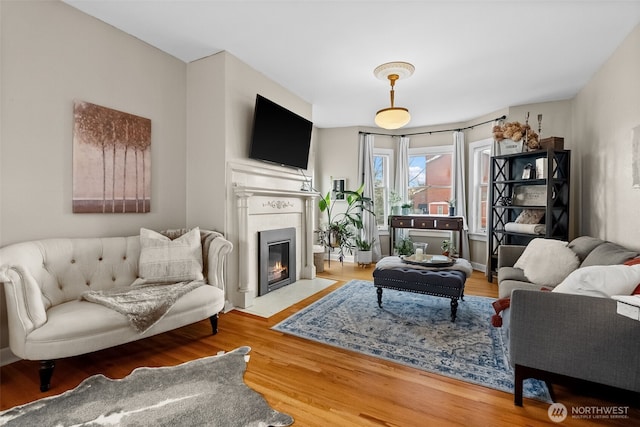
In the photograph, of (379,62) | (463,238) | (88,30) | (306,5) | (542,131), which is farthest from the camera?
(463,238)

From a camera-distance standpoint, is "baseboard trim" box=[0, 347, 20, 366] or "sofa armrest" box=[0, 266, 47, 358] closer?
"sofa armrest" box=[0, 266, 47, 358]

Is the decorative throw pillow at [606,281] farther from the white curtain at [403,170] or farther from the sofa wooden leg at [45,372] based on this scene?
the white curtain at [403,170]

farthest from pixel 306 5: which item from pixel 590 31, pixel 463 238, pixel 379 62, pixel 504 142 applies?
pixel 463 238

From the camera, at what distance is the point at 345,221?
240 inches

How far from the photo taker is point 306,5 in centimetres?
242

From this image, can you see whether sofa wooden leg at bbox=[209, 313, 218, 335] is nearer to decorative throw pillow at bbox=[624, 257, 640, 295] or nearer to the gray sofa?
the gray sofa

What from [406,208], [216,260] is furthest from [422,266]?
[406,208]

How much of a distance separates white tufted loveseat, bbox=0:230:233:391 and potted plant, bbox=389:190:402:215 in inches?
155

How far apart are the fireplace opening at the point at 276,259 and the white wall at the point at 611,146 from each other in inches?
→ 140

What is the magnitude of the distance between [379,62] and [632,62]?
2262 millimetres

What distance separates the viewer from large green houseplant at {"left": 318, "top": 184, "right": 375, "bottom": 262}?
5.68 metres

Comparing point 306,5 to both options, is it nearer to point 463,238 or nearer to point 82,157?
point 82,157

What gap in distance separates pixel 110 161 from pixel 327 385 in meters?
2.68

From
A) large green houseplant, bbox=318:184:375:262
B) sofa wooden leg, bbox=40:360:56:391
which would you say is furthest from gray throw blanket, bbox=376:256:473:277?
sofa wooden leg, bbox=40:360:56:391
